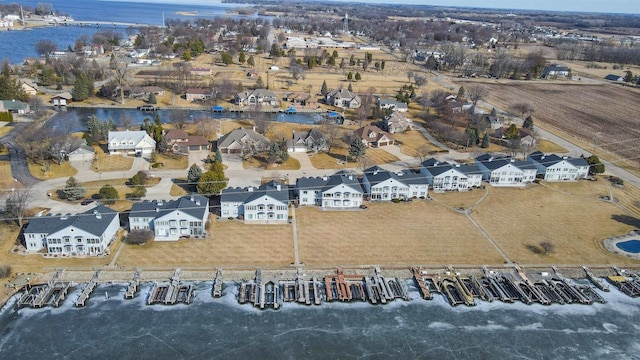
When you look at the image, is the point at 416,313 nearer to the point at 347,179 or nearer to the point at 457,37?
the point at 347,179

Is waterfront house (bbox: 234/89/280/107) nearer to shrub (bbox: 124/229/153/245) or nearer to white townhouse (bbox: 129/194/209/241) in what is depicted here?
white townhouse (bbox: 129/194/209/241)

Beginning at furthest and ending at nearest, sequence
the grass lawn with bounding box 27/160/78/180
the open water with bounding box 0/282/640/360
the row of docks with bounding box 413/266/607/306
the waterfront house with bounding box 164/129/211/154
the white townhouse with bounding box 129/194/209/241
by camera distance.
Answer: the waterfront house with bounding box 164/129/211/154 < the grass lawn with bounding box 27/160/78/180 < the white townhouse with bounding box 129/194/209/241 < the row of docks with bounding box 413/266/607/306 < the open water with bounding box 0/282/640/360

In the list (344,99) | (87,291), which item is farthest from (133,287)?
(344,99)

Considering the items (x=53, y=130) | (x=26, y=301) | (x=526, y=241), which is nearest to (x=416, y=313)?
(x=526, y=241)

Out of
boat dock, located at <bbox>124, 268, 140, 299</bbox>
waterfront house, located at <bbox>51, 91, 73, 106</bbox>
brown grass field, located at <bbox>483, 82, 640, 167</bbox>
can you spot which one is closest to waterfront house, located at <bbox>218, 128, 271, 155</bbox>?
boat dock, located at <bbox>124, 268, 140, 299</bbox>

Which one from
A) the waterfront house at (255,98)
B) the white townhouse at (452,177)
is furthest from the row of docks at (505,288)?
the waterfront house at (255,98)

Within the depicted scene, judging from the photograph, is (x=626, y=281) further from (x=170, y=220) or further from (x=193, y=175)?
(x=193, y=175)
